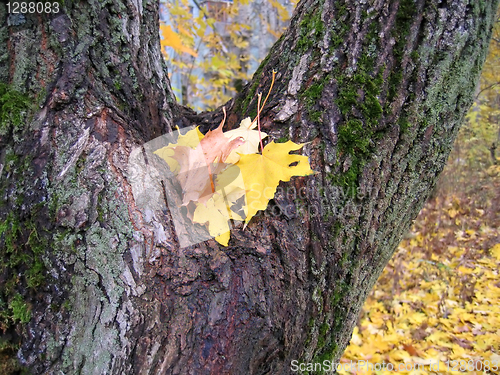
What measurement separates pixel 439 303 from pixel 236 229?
237 cm

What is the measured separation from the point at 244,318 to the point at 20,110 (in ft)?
2.44

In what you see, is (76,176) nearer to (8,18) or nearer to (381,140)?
(8,18)

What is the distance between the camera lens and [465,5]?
2.81 feet

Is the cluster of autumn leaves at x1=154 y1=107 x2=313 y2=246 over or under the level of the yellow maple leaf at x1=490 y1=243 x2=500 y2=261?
over

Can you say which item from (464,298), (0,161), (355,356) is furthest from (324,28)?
(464,298)

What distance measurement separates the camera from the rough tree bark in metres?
0.67

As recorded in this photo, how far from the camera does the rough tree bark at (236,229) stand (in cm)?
67

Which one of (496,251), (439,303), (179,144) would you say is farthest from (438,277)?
(179,144)

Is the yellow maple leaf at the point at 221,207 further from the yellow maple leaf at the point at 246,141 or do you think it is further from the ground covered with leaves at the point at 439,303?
the ground covered with leaves at the point at 439,303

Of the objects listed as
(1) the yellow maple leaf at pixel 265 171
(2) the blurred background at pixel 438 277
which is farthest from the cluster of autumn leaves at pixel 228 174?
(2) the blurred background at pixel 438 277

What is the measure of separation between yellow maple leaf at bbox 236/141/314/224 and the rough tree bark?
8 cm

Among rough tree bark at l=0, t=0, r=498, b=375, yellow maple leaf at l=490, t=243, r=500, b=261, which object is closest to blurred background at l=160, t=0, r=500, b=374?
yellow maple leaf at l=490, t=243, r=500, b=261

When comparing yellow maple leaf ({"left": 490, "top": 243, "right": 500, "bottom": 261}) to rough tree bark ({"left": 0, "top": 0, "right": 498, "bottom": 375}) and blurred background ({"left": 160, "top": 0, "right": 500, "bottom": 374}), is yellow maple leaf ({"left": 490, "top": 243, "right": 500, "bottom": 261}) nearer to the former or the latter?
blurred background ({"left": 160, "top": 0, "right": 500, "bottom": 374})

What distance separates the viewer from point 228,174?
76 cm
